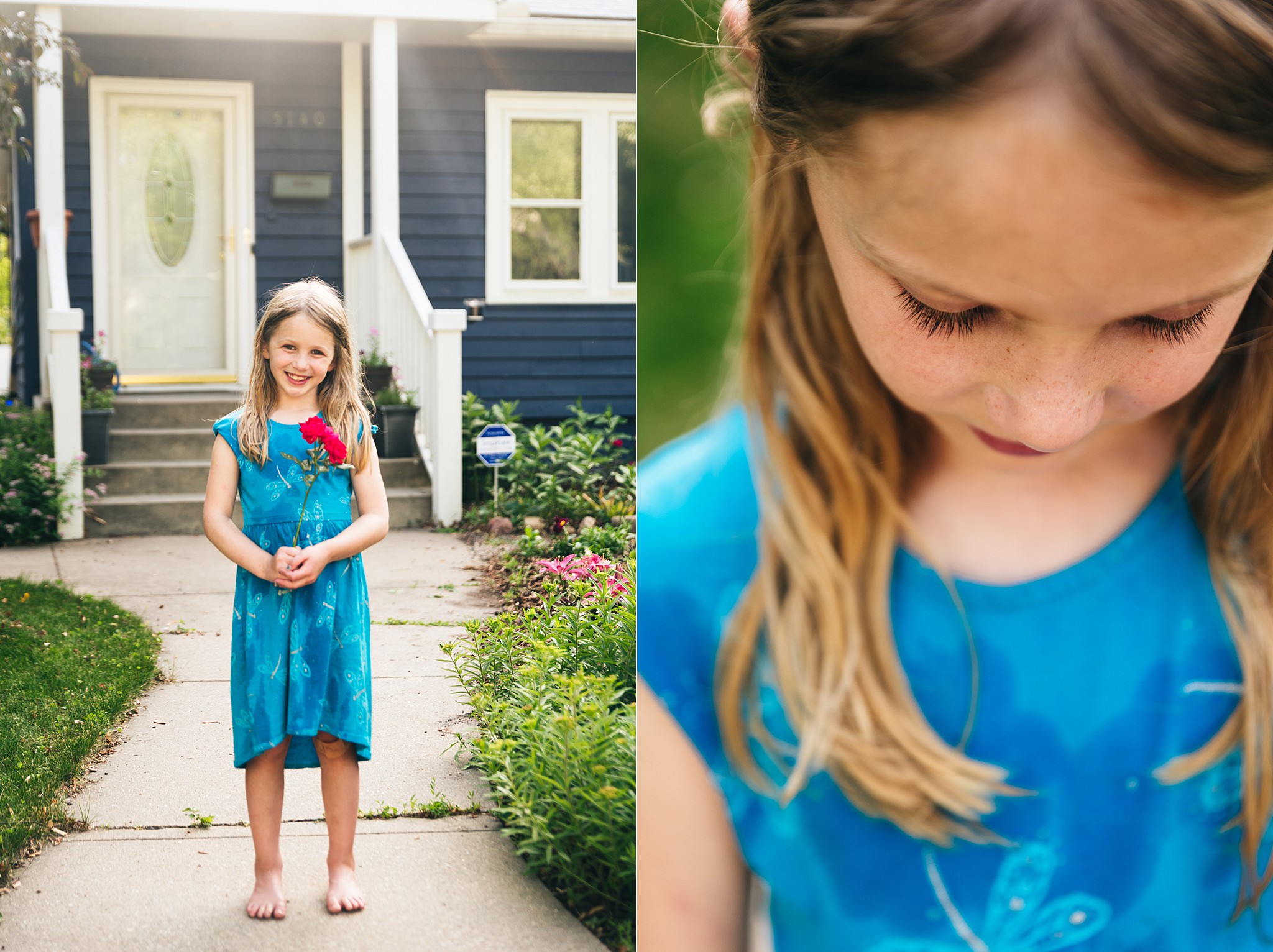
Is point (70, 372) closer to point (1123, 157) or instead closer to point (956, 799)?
point (956, 799)

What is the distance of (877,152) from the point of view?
3.01 ft

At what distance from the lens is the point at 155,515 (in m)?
3.08

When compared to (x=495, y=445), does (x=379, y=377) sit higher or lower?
higher

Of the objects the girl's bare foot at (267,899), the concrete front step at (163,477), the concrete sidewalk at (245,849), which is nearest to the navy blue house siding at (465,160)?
the concrete front step at (163,477)

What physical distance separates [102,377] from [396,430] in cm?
132

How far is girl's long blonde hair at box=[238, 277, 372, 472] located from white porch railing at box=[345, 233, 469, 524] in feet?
3.68

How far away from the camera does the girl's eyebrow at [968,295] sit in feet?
3.16

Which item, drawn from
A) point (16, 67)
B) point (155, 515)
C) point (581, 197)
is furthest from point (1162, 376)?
point (581, 197)

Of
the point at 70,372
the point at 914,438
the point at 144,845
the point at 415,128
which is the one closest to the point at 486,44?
the point at 415,128

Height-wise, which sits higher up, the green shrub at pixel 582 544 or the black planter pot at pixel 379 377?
the black planter pot at pixel 379 377

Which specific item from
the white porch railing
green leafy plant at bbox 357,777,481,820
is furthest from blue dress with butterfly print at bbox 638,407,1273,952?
the white porch railing

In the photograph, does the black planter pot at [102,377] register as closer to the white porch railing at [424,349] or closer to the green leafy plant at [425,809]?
the white porch railing at [424,349]

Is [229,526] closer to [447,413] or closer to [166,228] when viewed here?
[447,413]

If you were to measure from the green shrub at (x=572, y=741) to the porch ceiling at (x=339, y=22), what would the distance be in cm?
321
